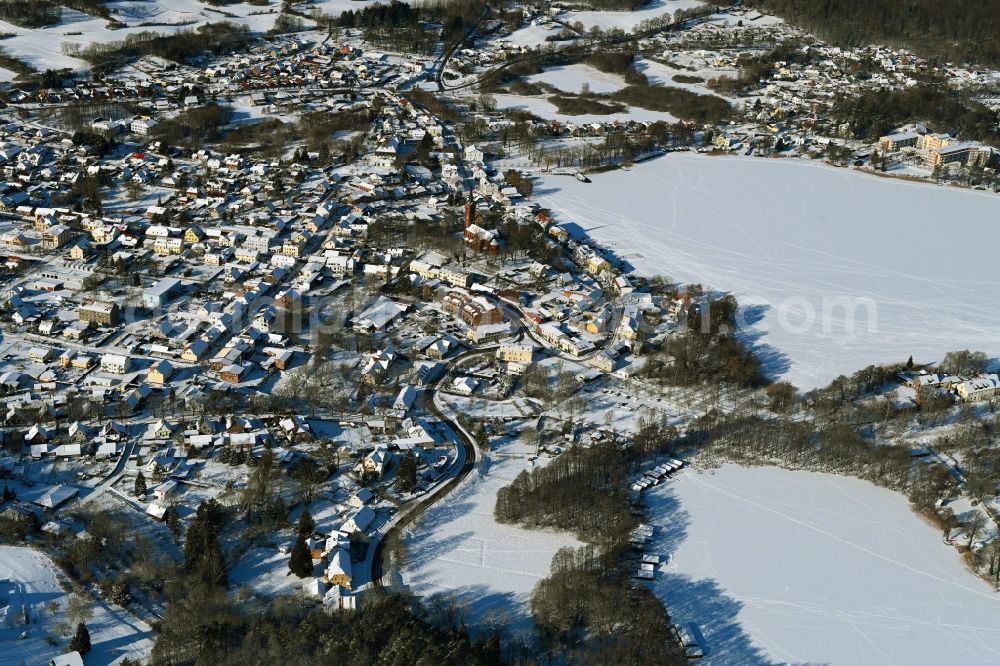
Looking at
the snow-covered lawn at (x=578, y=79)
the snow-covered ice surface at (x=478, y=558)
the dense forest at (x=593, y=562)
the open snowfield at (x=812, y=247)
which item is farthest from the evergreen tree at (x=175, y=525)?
the snow-covered lawn at (x=578, y=79)

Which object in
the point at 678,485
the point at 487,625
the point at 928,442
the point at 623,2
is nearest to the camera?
the point at 487,625

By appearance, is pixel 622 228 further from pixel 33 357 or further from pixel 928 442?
pixel 33 357

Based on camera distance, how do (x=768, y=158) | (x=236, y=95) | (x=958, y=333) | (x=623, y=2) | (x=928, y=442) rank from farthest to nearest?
(x=623, y=2), (x=236, y=95), (x=768, y=158), (x=958, y=333), (x=928, y=442)

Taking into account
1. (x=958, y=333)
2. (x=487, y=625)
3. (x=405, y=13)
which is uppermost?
(x=405, y=13)

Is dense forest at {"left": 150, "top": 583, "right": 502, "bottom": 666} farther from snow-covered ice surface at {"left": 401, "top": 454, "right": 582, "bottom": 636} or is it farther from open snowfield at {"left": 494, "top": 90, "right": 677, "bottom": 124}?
open snowfield at {"left": 494, "top": 90, "right": 677, "bottom": 124}

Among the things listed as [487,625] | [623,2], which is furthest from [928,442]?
[623,2]

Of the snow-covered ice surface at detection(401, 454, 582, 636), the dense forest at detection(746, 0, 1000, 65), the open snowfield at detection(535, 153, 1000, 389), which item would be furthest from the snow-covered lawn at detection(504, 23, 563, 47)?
the snow-covered ice surface at detection(401, 454, 582, 636)
